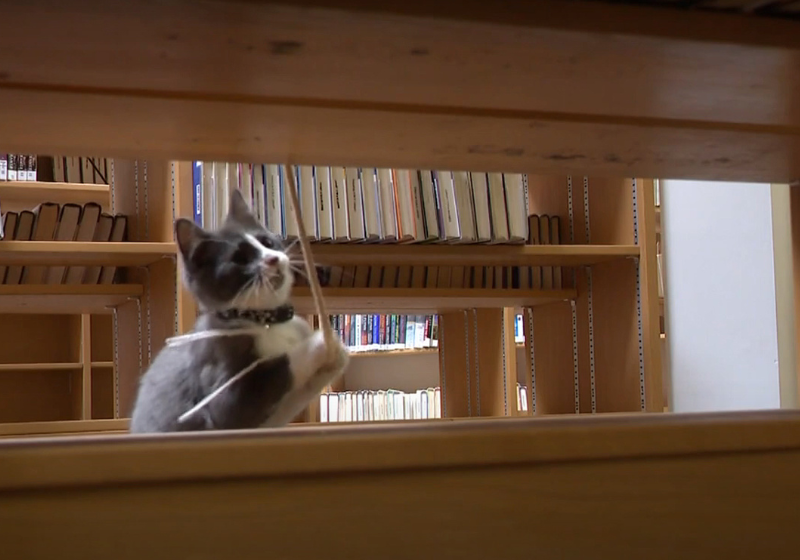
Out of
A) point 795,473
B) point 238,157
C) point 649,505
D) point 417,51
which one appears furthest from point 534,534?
point 238,157

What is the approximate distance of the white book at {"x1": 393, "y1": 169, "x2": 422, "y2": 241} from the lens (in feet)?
5.87

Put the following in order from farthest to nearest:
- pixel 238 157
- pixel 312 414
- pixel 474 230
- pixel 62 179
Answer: pixel 312 414, pixel 62 179, pixel 474 230, pixel 238 157

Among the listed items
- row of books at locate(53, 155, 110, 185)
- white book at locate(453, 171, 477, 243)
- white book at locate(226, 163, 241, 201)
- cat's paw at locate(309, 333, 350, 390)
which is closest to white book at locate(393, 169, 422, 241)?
white book at locate(453, 171, 477, 243)

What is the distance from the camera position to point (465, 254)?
1.84 metres

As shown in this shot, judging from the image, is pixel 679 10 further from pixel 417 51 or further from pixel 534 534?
pixel 534 534

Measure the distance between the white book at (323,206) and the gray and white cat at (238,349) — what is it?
0.45 m

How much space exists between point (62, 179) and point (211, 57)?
3.37 meters

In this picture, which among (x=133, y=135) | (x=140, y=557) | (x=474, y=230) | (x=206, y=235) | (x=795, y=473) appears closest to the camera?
(x=140, y=557)

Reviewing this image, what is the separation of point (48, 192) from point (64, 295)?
65.0 inches

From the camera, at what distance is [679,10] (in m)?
0.54

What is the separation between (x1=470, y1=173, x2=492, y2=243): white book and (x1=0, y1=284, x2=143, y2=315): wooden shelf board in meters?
0.90

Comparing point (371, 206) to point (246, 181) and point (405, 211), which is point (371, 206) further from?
point (246, 181)

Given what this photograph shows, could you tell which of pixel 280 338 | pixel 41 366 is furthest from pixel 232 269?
pixel 41 366

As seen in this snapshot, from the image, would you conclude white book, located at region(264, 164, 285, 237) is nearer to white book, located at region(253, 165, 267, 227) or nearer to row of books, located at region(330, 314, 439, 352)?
white book, located at region(253, 165, 267, 227)
